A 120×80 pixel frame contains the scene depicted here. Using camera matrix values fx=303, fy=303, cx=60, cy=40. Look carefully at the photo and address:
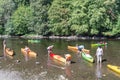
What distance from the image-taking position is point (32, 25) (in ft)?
267

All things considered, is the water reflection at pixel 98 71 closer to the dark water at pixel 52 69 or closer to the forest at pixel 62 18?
A: the dark water at pixel 52 69

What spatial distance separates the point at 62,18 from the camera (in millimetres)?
75438

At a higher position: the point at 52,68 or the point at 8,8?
the point at 8,8

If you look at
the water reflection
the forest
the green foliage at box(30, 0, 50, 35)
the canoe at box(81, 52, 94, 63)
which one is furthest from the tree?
the water reflection

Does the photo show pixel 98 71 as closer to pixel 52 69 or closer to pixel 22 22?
pixel 52 69

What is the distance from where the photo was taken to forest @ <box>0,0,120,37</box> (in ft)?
228

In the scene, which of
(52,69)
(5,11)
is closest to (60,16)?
(5,11)

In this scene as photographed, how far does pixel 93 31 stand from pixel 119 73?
126 feet

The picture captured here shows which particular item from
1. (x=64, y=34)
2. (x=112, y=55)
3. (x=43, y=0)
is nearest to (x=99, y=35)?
(x=64, y=34)

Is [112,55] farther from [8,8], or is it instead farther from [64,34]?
[8,8]

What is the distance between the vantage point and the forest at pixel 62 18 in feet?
Answer: 228

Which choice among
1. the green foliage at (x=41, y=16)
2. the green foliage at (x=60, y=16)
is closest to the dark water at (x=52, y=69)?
the green foliage at (x=60, y=16)

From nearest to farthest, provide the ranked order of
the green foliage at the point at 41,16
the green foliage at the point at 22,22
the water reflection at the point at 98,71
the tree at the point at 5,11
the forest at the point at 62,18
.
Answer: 1. the water reflection at the point at 98,71
2. the forest at the point at 62,18
3. the green foliage at the point at 41,16
4. the green foliage at the point at 22,22
5. the tree at the point at 5,11

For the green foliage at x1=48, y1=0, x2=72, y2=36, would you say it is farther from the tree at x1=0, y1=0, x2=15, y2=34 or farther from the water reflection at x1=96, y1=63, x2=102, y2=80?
the water reflection at x1=96, y1=63, x2=102, y2=80
